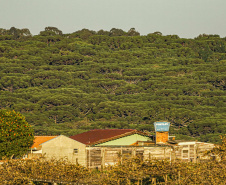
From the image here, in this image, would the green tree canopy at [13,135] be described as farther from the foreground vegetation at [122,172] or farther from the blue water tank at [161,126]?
the foreground vegetation at [122,172]

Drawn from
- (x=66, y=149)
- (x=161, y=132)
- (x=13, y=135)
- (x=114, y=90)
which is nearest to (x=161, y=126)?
(x=161, y=132)

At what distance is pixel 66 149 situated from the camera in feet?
154

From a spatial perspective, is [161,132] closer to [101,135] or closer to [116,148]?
[116,148]

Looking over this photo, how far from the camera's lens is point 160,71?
16950cm

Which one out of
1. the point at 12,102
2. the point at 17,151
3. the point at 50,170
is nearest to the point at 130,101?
the point at 12,102

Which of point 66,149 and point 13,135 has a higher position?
point 13,135

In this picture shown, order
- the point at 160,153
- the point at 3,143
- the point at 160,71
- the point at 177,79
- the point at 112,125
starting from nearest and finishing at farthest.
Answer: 1. the point at 160,153
2. the point at 3,143
3. the point at 112,125
4. the point at 177,79
5. the point at 160,71

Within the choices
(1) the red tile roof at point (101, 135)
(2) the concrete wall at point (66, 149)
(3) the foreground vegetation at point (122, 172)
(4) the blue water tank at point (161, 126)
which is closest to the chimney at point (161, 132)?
(4) the blue water tank at point (161, 126)

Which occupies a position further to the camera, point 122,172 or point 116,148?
point 116,148

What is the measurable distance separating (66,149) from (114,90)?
11094 centimetres

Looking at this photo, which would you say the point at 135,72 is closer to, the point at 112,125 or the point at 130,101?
the point at 130,101

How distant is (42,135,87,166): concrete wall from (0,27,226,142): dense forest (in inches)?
1933

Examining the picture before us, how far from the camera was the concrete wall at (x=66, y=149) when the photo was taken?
4591 cm

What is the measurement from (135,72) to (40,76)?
31.4 metres
